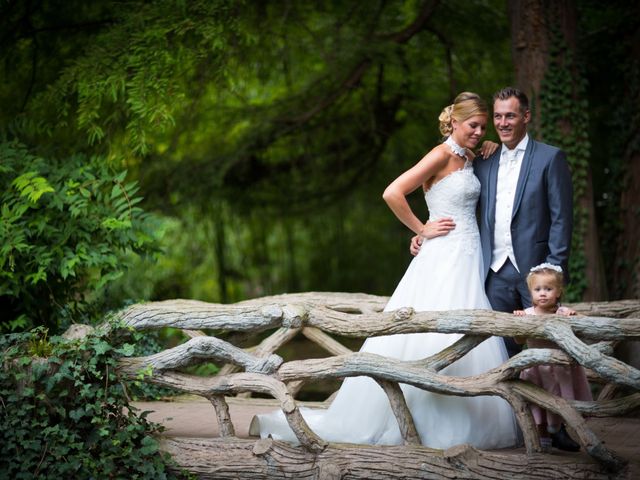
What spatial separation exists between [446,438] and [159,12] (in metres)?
4.33

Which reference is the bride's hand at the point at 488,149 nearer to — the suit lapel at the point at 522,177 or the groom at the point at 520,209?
the groom at the point at 520,209

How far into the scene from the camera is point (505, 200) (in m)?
4.74

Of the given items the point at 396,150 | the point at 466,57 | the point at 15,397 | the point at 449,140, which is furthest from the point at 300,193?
the point at 15,397

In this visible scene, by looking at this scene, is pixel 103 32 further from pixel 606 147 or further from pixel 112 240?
pixel 606 147

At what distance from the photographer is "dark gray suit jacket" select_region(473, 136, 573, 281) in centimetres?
454

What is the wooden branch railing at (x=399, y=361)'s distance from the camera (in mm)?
4043

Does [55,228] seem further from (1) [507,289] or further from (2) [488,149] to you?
(1) [507,289]

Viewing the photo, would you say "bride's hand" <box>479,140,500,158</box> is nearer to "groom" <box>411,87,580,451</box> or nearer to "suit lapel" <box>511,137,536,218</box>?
"groom" <box>411,87,580,451</box>

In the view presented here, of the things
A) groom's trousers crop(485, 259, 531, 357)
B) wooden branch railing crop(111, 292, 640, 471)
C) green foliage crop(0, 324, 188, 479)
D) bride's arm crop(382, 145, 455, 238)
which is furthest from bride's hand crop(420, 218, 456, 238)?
green foliage crop(0, 324, 188, 479)

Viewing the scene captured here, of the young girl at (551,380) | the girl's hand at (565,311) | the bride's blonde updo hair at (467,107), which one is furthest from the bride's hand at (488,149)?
the girl's hand at (565,311)

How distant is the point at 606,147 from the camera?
9273mm

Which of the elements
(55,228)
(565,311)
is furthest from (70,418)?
(565,311)

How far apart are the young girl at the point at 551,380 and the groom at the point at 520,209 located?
0.02 meters

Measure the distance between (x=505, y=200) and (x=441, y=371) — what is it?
106 centimetres
